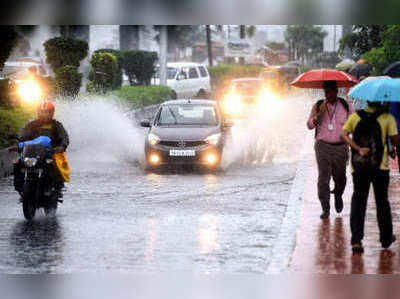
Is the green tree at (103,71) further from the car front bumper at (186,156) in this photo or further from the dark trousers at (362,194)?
the dark trousers at (362,194)

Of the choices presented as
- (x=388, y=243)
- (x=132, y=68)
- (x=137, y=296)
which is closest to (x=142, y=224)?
A: (x=388, y=243)

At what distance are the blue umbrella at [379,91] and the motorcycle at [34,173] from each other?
15.1 ft

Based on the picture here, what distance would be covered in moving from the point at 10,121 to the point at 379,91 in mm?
11949

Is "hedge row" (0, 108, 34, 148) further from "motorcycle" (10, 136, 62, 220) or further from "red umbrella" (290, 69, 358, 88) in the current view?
"red umbrella" (290, 69, 358, 88)

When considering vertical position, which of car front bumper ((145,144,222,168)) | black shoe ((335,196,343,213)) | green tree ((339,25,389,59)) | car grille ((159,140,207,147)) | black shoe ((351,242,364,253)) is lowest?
car front bumper ((145,144,222,168))

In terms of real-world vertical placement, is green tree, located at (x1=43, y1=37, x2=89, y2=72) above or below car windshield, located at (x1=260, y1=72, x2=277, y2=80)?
above

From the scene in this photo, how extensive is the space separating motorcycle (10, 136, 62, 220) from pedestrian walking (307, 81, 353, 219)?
3566 millimetres

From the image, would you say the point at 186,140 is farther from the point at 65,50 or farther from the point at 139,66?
the point at 139,66

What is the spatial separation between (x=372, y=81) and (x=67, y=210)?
5.60 m

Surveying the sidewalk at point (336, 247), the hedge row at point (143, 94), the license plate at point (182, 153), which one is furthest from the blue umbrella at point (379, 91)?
the hedge row at point (143, 94)

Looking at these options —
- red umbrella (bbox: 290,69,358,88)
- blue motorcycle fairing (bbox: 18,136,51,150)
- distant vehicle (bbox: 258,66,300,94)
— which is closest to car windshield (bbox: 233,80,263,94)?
distant vehicle (bbox: 258,66,300,94)

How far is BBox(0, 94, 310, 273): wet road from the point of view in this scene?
10586mm

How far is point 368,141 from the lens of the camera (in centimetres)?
1048

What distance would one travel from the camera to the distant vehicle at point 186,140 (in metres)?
19.4
